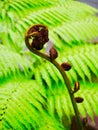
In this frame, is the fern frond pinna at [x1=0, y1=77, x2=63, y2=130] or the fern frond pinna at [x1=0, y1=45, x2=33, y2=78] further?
the fern frond pinna at [x1=0, y1=45, x2=33, y2=78]

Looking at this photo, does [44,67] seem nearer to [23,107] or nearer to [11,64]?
[11,64]

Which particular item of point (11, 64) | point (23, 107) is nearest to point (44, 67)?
point (11, 64)

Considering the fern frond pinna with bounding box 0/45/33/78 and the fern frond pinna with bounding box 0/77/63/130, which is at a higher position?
the fern frond pinna with bounding box 0/45/33/78

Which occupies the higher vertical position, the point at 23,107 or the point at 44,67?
the point at 44,67

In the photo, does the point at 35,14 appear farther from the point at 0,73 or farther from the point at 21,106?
the point at 21,106

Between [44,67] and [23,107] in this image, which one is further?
[44,67]

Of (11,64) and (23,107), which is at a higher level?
(11,64)

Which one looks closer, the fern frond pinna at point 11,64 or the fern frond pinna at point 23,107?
the fern frond pinna at point 23,107

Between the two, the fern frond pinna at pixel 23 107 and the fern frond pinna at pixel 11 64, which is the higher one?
→ the fern frond pinna at pixel 11 64
